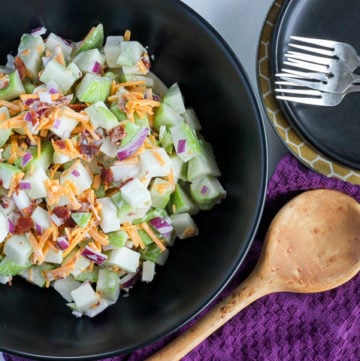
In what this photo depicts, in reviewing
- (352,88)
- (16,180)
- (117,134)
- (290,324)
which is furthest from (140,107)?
(290,324)

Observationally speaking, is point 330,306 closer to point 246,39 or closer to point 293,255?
point 293,255

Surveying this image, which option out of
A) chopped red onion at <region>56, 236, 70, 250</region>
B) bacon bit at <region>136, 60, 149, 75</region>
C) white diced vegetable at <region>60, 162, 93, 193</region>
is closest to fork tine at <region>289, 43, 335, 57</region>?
bacon bit at <region>136, 60, 149, 75</region>

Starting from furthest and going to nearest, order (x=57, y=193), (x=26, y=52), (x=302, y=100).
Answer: (x=302, y=100) → (x=26, y=52) → (x=57, y=193)

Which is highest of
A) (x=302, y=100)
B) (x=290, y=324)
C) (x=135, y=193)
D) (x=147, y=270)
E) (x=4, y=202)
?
(x=302, y=100)

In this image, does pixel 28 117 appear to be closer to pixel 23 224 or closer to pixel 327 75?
pixel 23 224

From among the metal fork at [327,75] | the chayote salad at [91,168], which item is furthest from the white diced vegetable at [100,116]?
the metal fork at [327,75]

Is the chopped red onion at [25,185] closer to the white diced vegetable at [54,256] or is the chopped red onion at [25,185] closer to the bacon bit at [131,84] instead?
the white diced vegetable at [54,256]

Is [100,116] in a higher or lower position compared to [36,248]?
higher
